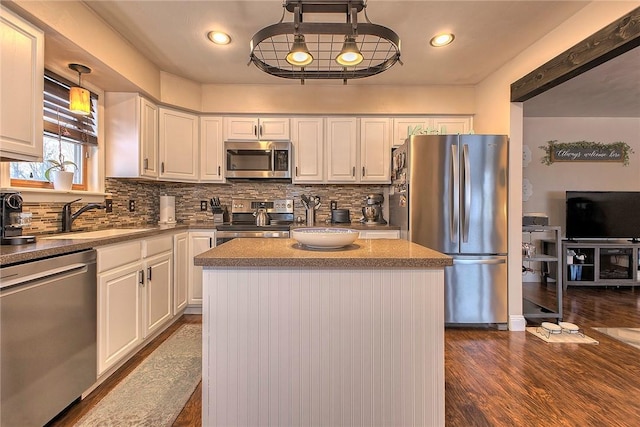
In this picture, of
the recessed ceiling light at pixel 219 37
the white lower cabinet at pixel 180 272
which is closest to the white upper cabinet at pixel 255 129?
the recessed ceiling light at pixel 219 37

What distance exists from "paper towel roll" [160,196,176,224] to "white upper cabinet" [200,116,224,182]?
1.38ft

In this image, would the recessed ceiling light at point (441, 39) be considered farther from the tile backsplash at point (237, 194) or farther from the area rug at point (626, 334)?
the area rug at point (626, 334)

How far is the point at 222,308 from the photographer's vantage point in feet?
4.37

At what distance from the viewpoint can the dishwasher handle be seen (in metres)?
1.27

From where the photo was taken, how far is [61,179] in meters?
2.19

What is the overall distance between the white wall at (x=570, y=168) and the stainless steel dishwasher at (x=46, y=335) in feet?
17.0

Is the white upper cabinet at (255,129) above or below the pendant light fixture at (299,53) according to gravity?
above

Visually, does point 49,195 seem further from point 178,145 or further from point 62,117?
point 178,145

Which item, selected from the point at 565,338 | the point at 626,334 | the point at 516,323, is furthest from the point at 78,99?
the point at 626,334

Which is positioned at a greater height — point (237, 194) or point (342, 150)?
point (342, 150)

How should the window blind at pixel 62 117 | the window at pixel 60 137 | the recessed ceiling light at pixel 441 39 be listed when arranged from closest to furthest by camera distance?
1. the window at pixel 60 137
2. the window blind at pixel 62 117
3. the recessed ceiling light at pixel 441 39

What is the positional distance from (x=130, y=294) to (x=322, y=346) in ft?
4.97

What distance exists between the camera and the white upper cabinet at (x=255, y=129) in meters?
3.40

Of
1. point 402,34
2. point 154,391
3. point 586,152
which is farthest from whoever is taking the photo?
point 586,152
